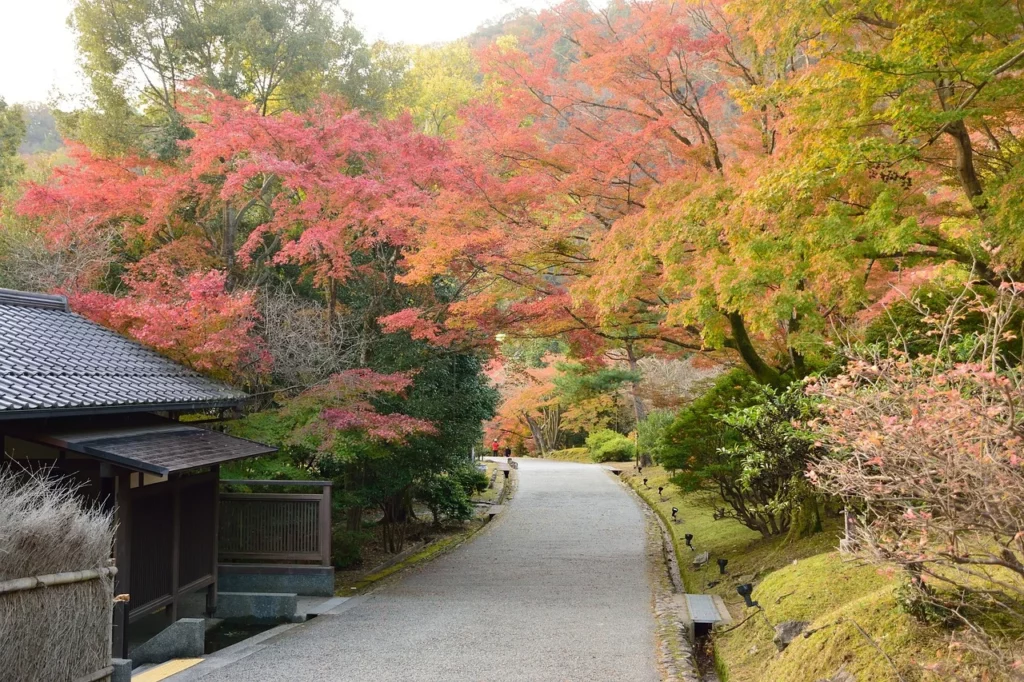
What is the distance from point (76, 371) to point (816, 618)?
8.08 metres

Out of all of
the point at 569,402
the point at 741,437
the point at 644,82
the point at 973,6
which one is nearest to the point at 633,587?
the point at 741,437

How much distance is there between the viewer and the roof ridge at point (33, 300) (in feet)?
35.0

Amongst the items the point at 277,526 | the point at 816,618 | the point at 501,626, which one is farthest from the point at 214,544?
the point at 816,618

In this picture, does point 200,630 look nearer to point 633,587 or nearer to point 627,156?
point 633,587

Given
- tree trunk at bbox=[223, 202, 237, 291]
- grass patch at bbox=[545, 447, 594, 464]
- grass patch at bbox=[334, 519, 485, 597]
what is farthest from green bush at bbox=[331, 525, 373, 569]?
grass patch at bbox=[545, 447, 594, 464]

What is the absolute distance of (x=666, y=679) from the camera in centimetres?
736

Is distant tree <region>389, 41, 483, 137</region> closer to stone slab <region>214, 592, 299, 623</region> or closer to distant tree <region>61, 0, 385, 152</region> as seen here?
distant tree <region>61, 0, 385, 152</region>

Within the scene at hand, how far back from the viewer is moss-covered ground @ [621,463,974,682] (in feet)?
18.4

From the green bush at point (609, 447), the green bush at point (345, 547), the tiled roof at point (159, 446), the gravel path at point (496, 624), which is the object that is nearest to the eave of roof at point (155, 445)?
the tiled roof at point (159, 446)

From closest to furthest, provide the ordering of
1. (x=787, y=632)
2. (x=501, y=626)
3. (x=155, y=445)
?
(x=787, y=632) < (x=155, y=445) < (x=501, y=626)

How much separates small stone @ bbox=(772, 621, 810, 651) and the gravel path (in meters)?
1.17

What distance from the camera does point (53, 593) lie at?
5.53 meters

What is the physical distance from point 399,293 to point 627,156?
5.52 m

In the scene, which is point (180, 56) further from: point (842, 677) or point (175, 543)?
point (842, 677)
